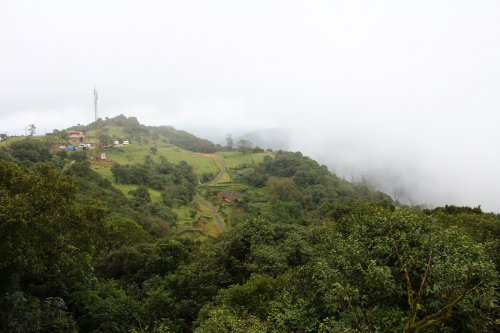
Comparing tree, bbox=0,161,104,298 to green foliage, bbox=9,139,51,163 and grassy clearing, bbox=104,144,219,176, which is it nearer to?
green foliage, bbox=9,139,51,163

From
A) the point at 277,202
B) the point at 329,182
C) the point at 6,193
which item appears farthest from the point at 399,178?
the point at 6,193

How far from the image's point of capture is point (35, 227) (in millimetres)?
14711

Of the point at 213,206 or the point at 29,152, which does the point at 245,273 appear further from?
the point at 29,152

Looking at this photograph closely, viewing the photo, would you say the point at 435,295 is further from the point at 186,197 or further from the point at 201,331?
the point at 186,197

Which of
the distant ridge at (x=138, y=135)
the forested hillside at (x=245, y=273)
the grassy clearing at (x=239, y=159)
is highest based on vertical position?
the forested hillside at (x=245, y=273)

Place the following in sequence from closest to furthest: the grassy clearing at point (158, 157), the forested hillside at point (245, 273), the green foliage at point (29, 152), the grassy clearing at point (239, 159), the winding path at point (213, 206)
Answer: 1. the forested hillside at point (245, 273)
2. the green foliage at point (29, 152)
3. the winding path at point (213, 206)
4. the grassy clearing at point (158, 157)
5. the grassy clearing at point (239, 159)

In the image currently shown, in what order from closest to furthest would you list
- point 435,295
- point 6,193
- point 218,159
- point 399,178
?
1. point 435,295
2. point 6,193
3. point 218,159
4. point 399,178

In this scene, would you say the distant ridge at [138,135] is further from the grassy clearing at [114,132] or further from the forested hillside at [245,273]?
the forested hillside at [245,273]

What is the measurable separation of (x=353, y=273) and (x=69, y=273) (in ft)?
48.5

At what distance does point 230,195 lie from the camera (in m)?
85.6

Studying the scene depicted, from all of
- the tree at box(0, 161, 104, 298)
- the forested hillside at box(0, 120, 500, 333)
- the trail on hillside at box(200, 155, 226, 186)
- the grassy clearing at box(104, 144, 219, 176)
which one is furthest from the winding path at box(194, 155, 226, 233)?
the tree at box(0, 161, 104, 298)

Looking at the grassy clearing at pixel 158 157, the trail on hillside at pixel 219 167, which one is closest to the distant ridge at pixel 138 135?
the grassy clearing at pixel 158 157

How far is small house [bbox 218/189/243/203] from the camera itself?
82.6 m

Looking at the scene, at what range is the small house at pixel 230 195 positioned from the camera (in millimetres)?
82562
